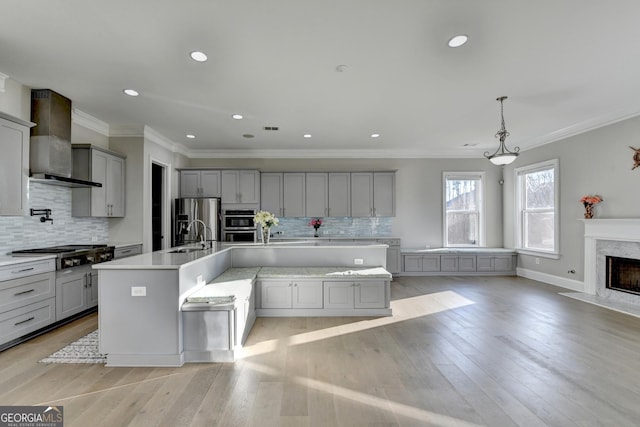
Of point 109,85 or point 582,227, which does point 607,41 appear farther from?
point 109,85

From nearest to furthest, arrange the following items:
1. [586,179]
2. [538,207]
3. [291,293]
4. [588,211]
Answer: [291,293], [588,211], [586,179], [538,207]

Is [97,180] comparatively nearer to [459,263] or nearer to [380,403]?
[380,403]

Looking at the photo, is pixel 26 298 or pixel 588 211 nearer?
pixel 26 298

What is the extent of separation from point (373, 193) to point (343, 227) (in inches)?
41.1

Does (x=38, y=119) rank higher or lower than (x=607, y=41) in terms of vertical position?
lower

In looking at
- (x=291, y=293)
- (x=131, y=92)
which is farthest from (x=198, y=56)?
(x=291, y=293)

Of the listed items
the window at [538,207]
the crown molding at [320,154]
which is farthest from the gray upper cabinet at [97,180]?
the window at [538,207]

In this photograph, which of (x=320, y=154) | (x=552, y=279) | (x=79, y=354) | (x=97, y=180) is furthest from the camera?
(x=320, y=154)

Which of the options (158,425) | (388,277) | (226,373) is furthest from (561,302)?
(158,425)

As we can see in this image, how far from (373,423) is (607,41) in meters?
3.61

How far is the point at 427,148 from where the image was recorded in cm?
656

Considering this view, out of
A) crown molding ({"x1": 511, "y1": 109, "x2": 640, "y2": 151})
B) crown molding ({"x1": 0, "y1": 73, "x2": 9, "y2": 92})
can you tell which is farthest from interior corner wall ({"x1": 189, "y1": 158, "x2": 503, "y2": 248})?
crown molding ({"x1": 0, "y1": 73, "x2": 9, "y2": 92})

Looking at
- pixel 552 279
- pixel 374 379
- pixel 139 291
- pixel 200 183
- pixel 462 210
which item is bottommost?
pixel 374 379

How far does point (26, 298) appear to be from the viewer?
296 cm
